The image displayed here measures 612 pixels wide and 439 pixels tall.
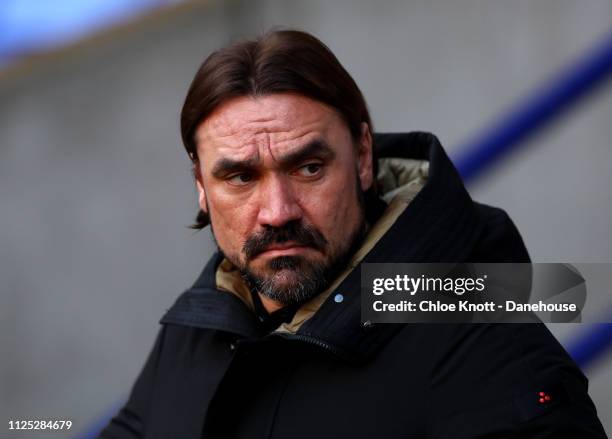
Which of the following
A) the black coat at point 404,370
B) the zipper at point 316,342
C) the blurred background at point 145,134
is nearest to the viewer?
the black coat at point 404,370

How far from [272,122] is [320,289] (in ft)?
1.16

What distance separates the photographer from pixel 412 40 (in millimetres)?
3385

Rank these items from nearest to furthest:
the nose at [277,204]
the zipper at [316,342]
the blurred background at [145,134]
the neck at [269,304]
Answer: the zipper at [316,342] < the nose at [277,204] < the neck at [269,304] < the blurred background at [145,134]

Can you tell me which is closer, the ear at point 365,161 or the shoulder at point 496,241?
the shoulder at point 496,241

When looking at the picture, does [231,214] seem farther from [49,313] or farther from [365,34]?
[49,313]

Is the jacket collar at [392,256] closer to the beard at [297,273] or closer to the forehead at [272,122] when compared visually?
the beard at [297,273]

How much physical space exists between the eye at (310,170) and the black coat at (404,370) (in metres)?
0.20

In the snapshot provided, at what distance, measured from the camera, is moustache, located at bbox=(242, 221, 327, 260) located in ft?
5.96

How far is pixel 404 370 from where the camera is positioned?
168cm

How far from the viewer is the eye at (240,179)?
1.89 m

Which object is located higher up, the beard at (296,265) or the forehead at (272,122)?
the forehead at (272,122)

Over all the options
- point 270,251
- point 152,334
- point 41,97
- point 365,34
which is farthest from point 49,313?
point 270,251

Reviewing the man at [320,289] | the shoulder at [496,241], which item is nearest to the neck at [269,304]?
the man at [320,289]

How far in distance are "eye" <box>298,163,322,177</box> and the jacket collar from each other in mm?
196
